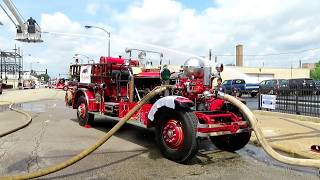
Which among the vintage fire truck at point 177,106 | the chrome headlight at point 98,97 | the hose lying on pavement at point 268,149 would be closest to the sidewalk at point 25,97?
the chrome headlight at point 98,97

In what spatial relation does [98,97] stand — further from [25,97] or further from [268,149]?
[25,97]

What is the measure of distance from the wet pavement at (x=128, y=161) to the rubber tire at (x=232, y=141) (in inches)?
6.7

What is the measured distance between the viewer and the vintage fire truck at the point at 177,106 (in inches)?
316

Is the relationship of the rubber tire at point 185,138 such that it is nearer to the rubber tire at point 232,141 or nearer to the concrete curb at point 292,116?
the rubber tire at point 232,141

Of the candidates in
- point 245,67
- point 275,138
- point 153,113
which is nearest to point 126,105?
point 153,113

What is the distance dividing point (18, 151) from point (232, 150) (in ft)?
Answer: 15.5

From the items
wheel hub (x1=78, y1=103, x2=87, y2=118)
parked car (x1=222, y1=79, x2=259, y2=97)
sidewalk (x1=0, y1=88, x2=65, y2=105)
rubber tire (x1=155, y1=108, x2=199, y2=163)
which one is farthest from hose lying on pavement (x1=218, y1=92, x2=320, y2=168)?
parked car (x1=222, y1=79, x2=259, y2=97)

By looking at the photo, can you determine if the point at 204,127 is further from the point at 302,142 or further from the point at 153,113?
the point at 302,142

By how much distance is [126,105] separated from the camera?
10977mm

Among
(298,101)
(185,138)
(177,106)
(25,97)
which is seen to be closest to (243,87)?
(25,97)

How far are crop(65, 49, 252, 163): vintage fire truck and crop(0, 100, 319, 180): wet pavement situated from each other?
0.37 metres

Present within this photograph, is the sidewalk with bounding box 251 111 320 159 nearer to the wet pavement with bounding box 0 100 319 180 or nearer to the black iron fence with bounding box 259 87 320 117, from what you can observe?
the black iron fence with bounding box 259 87 320 117

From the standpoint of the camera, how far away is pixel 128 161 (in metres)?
8.36

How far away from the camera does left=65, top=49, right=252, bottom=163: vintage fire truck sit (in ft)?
26.4
